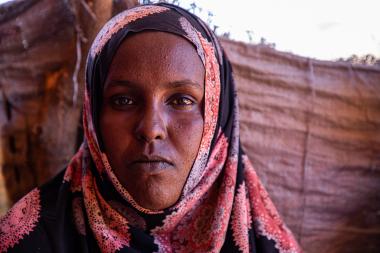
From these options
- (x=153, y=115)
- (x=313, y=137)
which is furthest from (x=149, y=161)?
(x=313, y=137)

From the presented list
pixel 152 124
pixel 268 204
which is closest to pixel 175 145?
pixel 152 124

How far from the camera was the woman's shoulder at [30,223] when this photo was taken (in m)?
1.15

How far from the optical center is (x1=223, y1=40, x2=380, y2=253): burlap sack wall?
1953 mm

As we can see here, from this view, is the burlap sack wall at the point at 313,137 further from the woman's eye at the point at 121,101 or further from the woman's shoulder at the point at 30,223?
the woman's shoulder at the point at 30,223

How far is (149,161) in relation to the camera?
44.0 inches

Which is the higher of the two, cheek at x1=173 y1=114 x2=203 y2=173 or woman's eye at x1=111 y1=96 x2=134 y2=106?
woman's eye at x1=111 y1=96 x2=134 y2=106

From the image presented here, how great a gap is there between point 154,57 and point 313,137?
1.07 meters

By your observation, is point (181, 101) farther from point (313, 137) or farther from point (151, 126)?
point (313, 137)

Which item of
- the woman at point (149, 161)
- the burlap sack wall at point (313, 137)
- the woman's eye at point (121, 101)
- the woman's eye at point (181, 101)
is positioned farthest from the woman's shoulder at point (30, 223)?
the burlap sack wall at point (313, 137)

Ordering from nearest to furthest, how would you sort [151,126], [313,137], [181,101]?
1. [151,126]
2. [181,101]
3. [313,137]

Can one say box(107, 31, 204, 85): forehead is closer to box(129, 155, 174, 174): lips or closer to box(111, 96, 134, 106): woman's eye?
box(111, 96, 134, 106): woman's eye

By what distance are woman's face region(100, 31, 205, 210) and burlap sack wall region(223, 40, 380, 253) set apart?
2.55 feet

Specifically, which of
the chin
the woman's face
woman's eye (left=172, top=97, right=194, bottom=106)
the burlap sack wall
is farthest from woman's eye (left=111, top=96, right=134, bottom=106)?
the burlap sack wall

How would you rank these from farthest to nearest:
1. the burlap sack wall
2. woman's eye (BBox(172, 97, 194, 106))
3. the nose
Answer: the burlap sack wall, woman's eye (BBox(172, 97, 194, 106)), the nose
